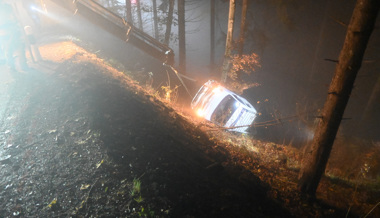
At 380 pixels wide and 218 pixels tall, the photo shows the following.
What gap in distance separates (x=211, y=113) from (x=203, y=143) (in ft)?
11.8

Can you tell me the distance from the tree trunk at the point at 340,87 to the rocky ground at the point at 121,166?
27.1 inches

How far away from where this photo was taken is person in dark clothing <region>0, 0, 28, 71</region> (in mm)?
9430

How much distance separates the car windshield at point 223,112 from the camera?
9492mm

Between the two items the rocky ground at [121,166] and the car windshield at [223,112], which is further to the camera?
the car windshield at [223,112]

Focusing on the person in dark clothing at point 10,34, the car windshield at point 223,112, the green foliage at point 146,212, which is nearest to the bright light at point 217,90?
the car windshield at point 223,112

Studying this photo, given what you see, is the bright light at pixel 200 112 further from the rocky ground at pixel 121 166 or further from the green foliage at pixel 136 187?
the green foliage at pixel 136 187

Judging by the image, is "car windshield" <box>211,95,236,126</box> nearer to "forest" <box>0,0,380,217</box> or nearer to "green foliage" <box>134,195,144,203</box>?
"forest" <box>0,0,380,217</box>

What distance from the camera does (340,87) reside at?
13.9ft

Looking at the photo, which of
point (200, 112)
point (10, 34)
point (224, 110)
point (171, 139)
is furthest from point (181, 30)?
point (171, 139)

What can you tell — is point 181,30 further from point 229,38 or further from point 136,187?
point 136,187

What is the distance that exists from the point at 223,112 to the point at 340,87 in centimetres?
557

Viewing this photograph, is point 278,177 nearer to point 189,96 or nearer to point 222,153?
point 222,153

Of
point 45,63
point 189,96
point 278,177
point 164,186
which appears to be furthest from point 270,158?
point 45,63

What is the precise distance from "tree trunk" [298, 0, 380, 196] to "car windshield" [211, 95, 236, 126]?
4.65 meters
